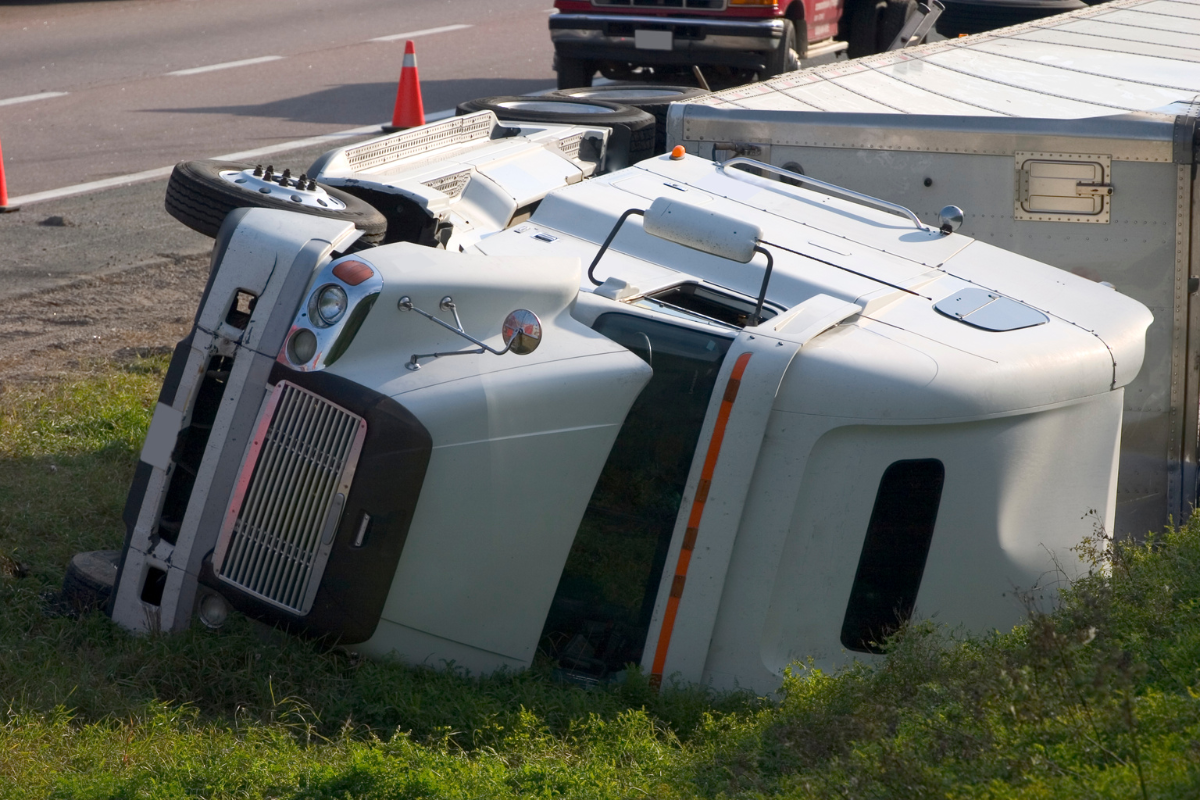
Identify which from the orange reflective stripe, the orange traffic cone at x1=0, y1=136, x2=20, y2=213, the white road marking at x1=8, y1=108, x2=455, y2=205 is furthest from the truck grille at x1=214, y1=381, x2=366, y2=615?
the orange traffic cone at x1=0, y1=136, x2=20, y2=213

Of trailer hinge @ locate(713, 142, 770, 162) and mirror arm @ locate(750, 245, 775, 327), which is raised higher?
trailer hinge @ locate(713, 142, 770, 162)

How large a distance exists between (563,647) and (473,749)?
1.49ft

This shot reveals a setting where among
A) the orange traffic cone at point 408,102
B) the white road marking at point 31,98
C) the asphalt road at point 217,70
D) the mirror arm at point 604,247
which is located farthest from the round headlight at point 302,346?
the white road marking at point 31,98

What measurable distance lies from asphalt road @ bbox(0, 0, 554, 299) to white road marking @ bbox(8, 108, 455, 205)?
0.05m

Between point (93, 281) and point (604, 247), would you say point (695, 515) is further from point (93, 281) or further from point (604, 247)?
point (93, 281)

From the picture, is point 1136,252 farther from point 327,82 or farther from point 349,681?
point 327,82

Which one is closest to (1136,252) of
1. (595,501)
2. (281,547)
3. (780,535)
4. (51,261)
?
(780,535)

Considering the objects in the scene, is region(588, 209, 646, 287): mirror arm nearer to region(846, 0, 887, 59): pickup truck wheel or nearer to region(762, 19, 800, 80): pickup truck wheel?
region(762, 19, 800, 80): pickup truck wheel

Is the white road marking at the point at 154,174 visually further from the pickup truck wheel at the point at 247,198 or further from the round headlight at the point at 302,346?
the round headlight at the point at 302,346

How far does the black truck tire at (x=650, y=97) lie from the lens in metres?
6.72

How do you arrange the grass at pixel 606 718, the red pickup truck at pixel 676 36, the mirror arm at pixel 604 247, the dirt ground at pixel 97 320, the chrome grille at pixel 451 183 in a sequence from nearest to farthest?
the grass at pixel 606 718, the mirror arm at pixel 604 247, the chrome grille at pixel 451 183, the dirt ground at pixel 97 320, the red pickup truck at pixel 676 36

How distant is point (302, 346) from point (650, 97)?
401 centimetres

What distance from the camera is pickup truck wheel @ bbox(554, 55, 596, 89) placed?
37.6 ft

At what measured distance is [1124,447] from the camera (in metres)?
5.24
